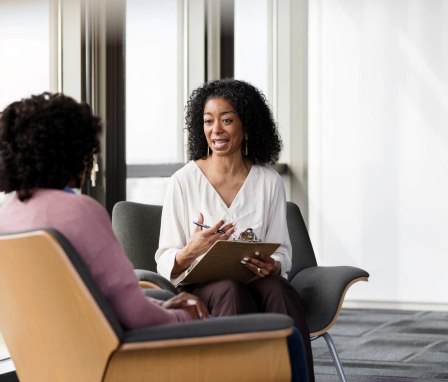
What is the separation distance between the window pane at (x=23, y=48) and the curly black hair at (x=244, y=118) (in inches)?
27.6

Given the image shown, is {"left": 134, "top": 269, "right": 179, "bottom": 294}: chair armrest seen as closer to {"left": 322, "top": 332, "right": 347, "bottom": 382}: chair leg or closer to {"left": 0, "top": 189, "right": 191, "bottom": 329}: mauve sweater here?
{"left": 322, "top": 332, "right": 347, "bottom": 382}: chair leg

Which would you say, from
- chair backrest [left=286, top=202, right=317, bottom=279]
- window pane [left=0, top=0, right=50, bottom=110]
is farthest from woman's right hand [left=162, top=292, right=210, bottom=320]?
window pane [left=0, top=0, right=50, bottom=110]

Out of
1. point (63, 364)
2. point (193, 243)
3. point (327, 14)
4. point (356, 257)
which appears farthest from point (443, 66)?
point (63, 364)

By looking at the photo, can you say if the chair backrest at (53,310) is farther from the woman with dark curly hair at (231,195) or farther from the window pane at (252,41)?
the window pane at (252,41)

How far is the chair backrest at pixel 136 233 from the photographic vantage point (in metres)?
3.35

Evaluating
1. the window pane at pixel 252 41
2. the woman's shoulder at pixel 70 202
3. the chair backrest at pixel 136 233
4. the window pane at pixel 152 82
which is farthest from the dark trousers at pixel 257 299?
the window pane at pixel 252 41

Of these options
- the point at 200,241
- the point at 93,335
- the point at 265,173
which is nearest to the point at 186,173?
the point at 265,173

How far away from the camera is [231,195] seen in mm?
3191

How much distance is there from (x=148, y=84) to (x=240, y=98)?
1.95 meters

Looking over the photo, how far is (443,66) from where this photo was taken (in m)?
6.30

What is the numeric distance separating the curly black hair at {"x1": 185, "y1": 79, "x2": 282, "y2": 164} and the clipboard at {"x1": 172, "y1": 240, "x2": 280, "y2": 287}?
1.72 feet

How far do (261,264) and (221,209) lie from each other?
35 cm

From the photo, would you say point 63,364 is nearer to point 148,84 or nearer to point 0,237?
point 0,237

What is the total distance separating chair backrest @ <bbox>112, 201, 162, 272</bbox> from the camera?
11.0 feet
